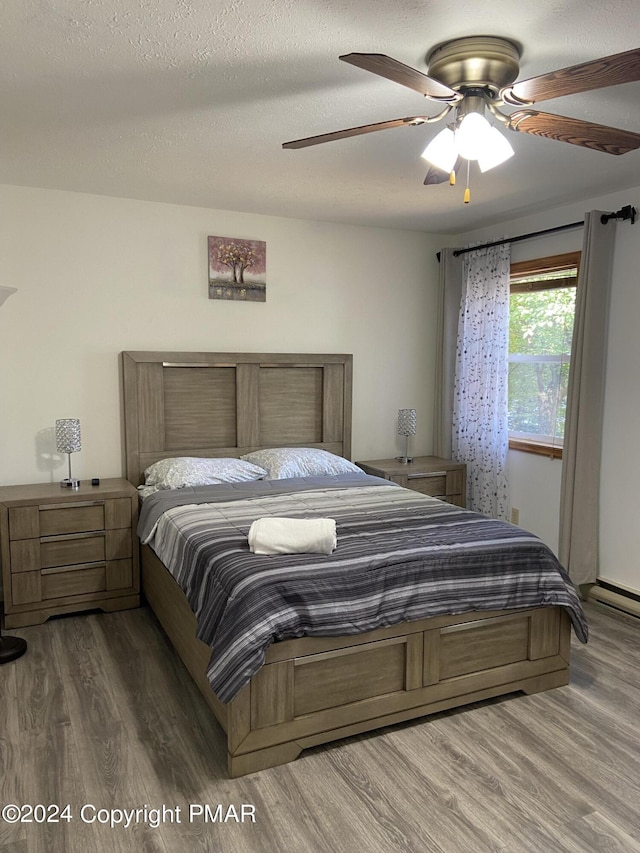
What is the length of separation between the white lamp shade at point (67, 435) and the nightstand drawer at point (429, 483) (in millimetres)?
2229

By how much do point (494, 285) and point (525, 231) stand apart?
0.42m

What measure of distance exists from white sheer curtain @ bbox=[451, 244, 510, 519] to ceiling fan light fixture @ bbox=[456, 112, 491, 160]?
2.62 meters

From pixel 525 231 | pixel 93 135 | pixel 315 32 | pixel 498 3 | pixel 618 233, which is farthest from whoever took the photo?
pixel 525 231

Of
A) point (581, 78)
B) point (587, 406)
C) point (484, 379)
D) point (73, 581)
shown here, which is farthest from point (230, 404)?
point (581, 78)

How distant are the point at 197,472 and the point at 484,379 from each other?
2.22 meters

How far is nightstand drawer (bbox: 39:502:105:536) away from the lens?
136 inches

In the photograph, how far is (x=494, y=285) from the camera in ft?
15.0

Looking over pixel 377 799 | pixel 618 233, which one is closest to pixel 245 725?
pixel 377 799

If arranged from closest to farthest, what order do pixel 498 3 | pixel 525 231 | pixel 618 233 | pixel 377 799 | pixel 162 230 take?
pixel 498 3, pixel 377 799, pixel 618 233, pixel 162 230, pixel 525 231

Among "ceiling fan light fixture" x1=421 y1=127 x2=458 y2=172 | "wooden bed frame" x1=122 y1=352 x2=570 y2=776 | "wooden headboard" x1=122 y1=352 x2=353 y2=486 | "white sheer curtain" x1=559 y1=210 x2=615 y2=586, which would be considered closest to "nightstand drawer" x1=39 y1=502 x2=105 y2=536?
"wooden bed frame" x1=122 y1=352 x2=570 y2=776

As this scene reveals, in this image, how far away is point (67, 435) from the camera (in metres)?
3.64

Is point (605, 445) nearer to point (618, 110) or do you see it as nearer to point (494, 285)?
point (494, 285)

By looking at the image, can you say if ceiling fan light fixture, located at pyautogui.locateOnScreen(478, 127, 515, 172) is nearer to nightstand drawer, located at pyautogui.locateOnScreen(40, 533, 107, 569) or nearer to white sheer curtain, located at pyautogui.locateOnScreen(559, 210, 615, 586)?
white sheer curtain, located at pyautogui.locateOnScreen(559, 210, 615, 586)

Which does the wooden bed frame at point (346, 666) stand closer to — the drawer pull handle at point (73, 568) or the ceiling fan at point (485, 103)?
the drawer pull handle at point (73, 568)
